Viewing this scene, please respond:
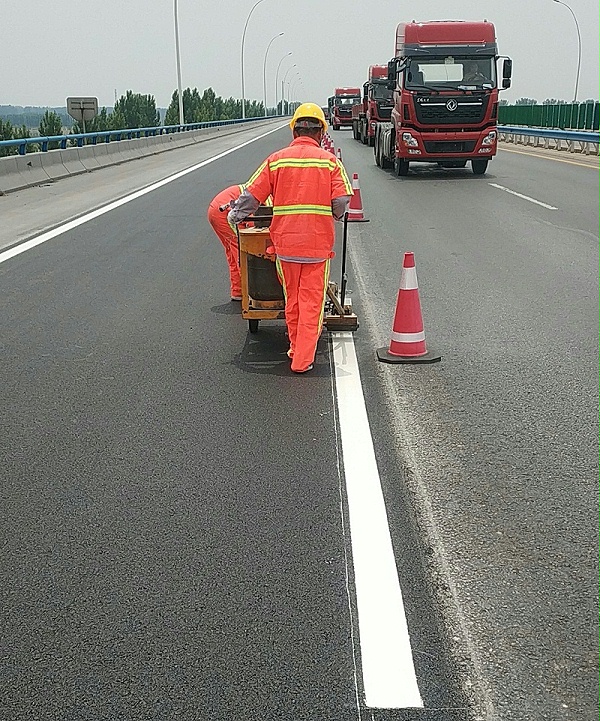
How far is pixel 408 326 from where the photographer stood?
666 centimetres

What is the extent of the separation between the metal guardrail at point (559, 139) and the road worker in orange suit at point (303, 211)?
28335 mm

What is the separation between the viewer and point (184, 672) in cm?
295

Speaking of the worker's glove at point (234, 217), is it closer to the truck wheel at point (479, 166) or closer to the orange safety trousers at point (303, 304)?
the orange safety trousers at point (303, 304)

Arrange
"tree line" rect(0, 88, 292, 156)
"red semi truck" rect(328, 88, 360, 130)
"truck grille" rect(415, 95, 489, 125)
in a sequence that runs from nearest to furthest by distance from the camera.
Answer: "truck grille" rect(415, 95, 489, 125), "red semi truck" rect(328, 88, 360, 130), "tree line" rect(0, 88, 292, 156)

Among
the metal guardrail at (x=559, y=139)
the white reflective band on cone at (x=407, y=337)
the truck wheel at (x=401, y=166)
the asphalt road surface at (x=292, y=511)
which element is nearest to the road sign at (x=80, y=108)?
the truck wheel at (x=401, y=166)

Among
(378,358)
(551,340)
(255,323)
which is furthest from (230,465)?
(551,340)

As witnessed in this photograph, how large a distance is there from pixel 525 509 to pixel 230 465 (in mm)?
1456

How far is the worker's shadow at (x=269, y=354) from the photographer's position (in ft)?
21.0

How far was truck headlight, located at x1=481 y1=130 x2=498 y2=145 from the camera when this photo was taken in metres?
22.8

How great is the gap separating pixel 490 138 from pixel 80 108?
51.8ft

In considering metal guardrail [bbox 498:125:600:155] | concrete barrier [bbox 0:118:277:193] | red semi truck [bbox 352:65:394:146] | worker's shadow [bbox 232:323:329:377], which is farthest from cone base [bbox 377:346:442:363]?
metal guardrail [bbox 498:125:600:155]

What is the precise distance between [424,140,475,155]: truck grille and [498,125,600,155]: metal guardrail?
11270mm

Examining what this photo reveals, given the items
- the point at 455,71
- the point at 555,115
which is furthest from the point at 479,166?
the point at 555,115

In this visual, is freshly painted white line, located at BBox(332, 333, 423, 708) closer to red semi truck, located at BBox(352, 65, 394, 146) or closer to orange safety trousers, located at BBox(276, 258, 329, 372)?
orange safety trousers, located at BBox(276, 258, 329, 372)
